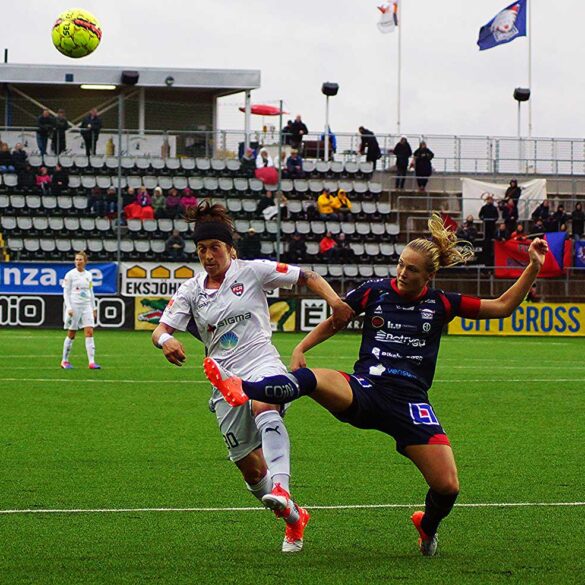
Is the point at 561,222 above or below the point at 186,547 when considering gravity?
above

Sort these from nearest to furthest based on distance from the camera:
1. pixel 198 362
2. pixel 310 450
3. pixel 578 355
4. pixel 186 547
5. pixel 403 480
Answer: pixel 186 547 < pixel 403 480 < pixel 310 450 < pixel 198 362 < pixel 578 355

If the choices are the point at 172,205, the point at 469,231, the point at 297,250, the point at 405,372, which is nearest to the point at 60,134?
the point at 172,205

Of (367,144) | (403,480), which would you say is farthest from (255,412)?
(367,144)

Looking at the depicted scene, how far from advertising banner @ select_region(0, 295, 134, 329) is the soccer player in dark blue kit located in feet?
81.7

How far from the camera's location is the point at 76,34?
99.6 ft

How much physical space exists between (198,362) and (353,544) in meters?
15.5

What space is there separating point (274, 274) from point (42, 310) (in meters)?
24.8

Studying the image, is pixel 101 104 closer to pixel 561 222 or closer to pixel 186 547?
pixel 561 222

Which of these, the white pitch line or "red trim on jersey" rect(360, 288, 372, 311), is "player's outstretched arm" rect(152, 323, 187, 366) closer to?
"red trim on jersey" rect(360, 288, 372, 311)

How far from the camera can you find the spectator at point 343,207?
3678 cm

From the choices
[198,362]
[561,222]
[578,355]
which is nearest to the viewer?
[198,362]

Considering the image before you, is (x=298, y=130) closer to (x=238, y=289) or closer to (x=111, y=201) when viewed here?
(x=111, y=201)

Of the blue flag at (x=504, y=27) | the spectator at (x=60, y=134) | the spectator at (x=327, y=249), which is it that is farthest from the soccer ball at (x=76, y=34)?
the blue flag at (x=504, y=27)

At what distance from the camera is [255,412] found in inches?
272
